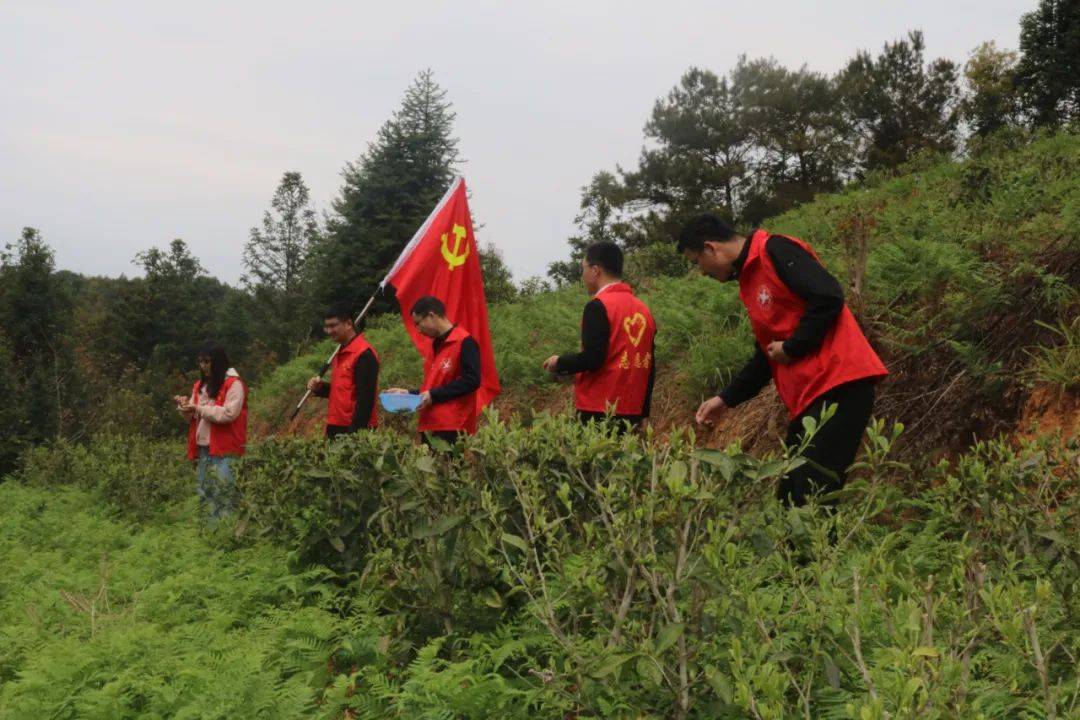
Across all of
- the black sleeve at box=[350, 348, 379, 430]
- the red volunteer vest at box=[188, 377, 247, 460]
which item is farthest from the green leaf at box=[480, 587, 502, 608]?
the red volunteer vest at box=[188, 377, 247, 460]

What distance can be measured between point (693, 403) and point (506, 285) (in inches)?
621

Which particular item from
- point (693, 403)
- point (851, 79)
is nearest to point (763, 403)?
point (693, 403)

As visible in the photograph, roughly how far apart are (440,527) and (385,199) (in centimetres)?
1920

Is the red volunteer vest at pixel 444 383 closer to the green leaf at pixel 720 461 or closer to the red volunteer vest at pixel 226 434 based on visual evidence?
the red volunteer vest at pixel 226 434

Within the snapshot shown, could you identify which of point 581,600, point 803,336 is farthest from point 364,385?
point 581,600

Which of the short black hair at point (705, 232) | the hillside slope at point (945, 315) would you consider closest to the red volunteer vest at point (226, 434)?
the hillside slope at point (945, 315)

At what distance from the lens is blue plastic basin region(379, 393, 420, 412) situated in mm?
5652

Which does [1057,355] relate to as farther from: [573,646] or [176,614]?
[176,614]

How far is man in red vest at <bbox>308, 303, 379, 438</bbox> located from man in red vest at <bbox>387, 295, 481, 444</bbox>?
0.58m

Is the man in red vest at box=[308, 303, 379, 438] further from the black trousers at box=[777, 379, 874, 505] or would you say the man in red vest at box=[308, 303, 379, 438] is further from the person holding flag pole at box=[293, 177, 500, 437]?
the black trousers at box=[777, 379, 874, 505]

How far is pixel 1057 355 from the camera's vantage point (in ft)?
16.6

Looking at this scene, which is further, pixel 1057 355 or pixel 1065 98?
pixel 1065 98

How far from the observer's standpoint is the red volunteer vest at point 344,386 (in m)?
6.53

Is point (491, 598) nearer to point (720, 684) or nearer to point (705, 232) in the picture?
point (720, 684)
